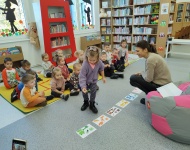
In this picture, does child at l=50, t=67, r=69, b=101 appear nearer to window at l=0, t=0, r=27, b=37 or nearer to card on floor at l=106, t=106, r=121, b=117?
card on floor at l=106, t=106, r=121, b=117

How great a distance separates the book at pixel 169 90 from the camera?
5.64 feet

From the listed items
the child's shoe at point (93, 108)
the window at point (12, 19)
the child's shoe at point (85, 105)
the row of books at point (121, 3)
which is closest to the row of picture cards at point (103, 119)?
the child's shoe at point (93, 108)

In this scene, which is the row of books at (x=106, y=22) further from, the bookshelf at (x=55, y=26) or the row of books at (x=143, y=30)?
the bookshelf at (x=55, y=26)

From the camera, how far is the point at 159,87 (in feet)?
6.23

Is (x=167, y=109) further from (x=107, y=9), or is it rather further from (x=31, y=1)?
(x=107, y=9)

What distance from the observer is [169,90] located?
177 cm

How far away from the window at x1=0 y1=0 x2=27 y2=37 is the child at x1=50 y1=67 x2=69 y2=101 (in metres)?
2.30

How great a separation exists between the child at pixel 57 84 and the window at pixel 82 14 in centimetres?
333

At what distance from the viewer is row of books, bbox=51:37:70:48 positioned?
438 centimetres

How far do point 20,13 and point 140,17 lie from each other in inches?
152

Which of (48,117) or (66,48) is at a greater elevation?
(66,48)

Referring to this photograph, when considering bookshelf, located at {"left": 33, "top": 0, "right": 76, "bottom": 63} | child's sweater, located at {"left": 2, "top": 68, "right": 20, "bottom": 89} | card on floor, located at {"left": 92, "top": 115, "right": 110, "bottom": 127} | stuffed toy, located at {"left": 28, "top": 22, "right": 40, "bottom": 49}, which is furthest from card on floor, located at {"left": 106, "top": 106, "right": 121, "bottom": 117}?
stuffed toy, located at {"left": 28, "top": 22, "right": 40, "bottom": 49}

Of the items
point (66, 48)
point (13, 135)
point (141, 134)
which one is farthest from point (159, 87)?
point (66, 48)

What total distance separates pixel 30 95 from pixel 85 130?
97 centimetres
